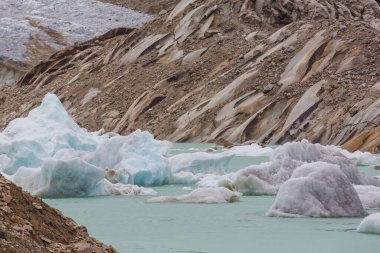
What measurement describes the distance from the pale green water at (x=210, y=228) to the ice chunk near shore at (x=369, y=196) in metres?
1.45

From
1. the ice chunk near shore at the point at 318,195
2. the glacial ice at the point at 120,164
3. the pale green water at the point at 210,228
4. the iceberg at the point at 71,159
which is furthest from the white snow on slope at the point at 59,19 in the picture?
the ice chunk near shore at the point at 318,195

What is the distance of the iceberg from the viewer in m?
16.2

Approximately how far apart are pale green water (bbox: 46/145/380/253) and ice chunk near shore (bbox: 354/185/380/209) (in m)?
1.45

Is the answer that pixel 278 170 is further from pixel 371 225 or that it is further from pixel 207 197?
pixel 371 225

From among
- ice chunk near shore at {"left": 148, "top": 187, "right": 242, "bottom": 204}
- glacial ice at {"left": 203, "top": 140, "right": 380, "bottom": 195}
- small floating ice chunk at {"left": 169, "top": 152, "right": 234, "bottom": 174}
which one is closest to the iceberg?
small floating ice chunk at {"left": 169, "top": 152, "right": 234, "bottom": 174}

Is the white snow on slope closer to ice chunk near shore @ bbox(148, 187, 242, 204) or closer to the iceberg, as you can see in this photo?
the iceberg

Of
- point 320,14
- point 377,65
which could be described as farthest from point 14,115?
point 377,65

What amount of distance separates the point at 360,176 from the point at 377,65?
2567 cm

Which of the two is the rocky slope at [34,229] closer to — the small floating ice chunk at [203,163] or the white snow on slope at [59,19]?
the small floating ice chunk at [203,163]

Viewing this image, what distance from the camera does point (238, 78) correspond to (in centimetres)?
4384

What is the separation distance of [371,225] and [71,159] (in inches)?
247

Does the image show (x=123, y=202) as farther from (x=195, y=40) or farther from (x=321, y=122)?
(x=195, y=40)

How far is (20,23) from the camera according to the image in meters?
107

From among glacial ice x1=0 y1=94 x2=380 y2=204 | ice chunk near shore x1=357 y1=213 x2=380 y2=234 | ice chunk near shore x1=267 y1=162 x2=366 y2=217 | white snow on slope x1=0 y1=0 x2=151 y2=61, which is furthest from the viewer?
white snow on slope x1=0 y1=0 x2=151 y2=61
